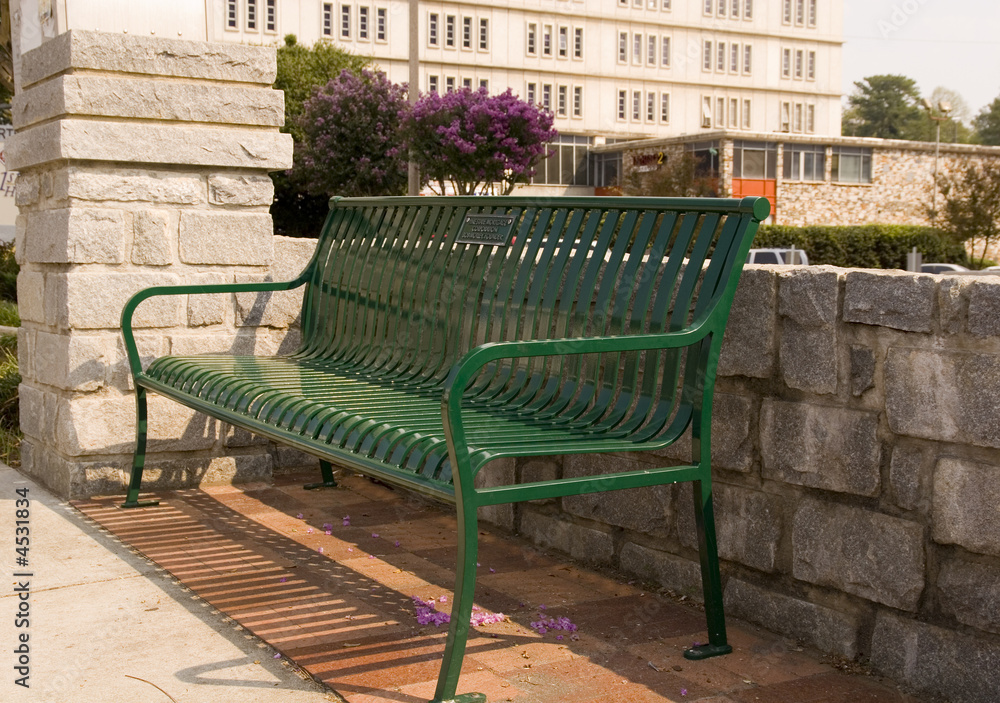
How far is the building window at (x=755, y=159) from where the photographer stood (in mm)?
47281

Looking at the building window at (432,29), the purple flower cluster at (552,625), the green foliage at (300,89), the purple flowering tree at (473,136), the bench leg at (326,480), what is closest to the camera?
the purple flower cluster at (552,625)

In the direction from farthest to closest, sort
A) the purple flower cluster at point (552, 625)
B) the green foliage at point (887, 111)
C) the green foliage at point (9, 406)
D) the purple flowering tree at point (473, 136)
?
the green foliage at point (887, 111) → the purple flowering tree at point (473, 136) → the green foliage at point (9, 406) → the purple flower cluster at point (552, 625)

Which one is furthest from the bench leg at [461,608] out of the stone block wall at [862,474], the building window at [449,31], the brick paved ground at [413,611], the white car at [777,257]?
the building window at [449,31]

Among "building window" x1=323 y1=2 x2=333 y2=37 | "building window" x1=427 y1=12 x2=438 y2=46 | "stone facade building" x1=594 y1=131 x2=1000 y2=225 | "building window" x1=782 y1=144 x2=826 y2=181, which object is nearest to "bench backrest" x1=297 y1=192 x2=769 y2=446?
"stone facade building" x1=594 y1=131 x2=1000 y2=225

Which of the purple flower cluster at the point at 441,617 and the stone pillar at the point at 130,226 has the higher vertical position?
the stone pillar at the point at 130,226

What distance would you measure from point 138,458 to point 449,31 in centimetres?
6007

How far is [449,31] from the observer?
6228cm

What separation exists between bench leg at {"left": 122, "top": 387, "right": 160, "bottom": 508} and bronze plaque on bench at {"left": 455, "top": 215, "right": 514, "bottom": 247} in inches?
64.8

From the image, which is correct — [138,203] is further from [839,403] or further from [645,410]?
[839,403]

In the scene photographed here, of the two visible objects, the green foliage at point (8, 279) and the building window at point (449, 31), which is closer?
the green foliage at point (8, 279)

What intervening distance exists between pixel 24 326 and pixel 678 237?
12.0 feet

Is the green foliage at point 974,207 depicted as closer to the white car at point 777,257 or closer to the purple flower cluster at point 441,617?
the white car at point 777,257

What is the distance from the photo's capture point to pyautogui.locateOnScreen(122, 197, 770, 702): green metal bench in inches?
113

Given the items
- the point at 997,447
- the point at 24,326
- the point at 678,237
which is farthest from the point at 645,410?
the point at 24,326
